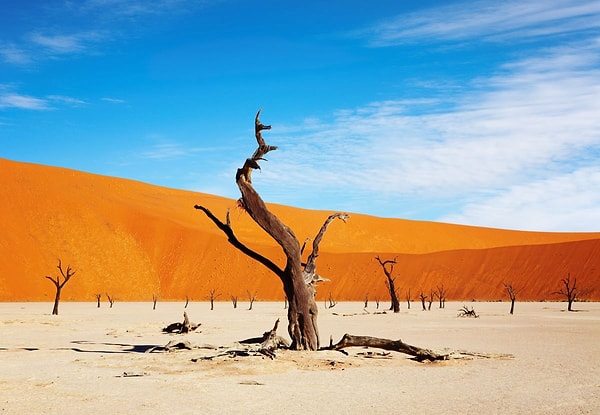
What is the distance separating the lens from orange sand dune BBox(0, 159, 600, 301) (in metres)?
70.7

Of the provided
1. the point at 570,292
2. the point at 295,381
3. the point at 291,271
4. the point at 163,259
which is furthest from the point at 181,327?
the point at 163,259

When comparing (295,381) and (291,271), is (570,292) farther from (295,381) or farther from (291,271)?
(295,381)

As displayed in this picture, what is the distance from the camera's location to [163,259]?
3314 inches

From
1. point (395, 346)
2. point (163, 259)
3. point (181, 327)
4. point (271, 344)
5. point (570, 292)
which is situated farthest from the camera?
point (163, 259)

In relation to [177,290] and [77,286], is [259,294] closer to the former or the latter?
[177,290]

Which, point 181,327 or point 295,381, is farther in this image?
point 181,327

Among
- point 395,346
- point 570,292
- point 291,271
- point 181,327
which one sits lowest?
point 181,327

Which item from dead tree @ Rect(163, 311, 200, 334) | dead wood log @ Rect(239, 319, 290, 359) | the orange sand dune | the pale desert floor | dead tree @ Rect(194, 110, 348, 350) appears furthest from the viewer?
the orange sand dune

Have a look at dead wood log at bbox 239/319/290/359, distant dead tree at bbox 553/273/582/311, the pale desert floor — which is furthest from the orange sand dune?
dead wood log at bbox 239/319/290/359

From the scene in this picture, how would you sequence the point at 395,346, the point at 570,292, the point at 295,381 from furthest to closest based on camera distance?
the point at 570,292
the point at 395,346
the point at 295,381

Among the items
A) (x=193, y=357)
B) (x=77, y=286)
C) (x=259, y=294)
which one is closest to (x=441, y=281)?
(x=259, y=294)

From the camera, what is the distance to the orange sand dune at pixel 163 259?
232 ft

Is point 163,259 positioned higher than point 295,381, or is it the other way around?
point 163,259

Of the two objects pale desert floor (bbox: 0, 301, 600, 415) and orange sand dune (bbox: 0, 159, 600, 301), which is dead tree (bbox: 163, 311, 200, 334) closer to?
pale desert floor (bbox: 0, 301, 600, 415)
